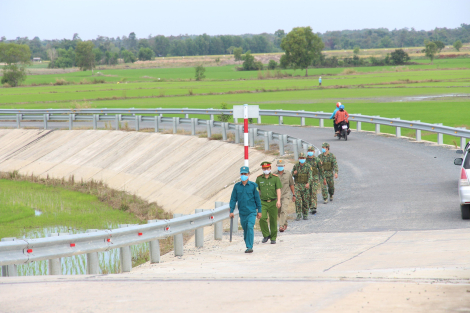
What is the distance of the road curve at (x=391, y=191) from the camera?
42.5ft

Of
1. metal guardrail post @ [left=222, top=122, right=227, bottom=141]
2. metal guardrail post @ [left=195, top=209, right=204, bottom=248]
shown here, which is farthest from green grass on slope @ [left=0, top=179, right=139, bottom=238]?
metal guardrail post @ [left=195, top=209, right=204, bottom=248]

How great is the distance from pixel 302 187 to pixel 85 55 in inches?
6497

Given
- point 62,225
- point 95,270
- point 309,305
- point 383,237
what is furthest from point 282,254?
point 62,225

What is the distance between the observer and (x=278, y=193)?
11523 millimetres

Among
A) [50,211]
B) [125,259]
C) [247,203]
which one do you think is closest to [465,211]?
[247,203]

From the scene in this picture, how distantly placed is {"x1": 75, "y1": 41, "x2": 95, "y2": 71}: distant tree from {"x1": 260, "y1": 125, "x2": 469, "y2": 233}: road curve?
153404mm

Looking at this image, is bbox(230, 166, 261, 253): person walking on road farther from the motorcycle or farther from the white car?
the motorcycle

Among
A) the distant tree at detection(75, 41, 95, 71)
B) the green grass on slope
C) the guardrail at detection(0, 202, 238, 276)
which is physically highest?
the distant tree at detection(75, 41, 95, 71)

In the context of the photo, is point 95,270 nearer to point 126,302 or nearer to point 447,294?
point 126,302

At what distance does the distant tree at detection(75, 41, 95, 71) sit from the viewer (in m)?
168

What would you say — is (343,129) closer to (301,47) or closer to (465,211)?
(465,211)

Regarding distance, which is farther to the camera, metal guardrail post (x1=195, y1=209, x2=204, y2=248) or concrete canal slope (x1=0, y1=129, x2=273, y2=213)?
concrete canal slope (x1=0, y1=129, x2=273, y2=213)

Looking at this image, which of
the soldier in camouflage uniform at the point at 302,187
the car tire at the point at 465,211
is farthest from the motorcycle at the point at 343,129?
the car tire at the point at 465,211

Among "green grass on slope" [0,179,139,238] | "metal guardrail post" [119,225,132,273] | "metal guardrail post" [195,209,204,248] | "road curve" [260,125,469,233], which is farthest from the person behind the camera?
"green grass on slope" [0,179,139,238]
